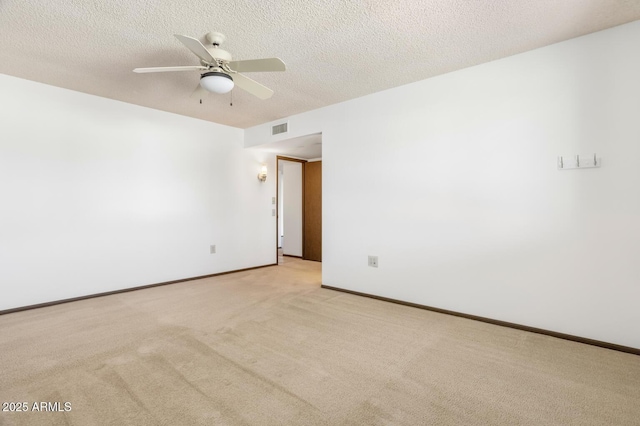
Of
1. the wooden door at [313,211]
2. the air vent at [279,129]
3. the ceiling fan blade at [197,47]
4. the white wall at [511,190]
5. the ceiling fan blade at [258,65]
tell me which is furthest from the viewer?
the wooden door at [313,211]

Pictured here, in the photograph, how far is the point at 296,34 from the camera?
2445 mm

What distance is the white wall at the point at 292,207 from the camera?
22.7 feet

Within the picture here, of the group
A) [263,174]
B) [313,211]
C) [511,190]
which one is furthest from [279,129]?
[511,190]

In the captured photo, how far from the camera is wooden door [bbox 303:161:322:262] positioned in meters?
6.56

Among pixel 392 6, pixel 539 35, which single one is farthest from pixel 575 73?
pixel 392 6

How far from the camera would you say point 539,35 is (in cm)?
247

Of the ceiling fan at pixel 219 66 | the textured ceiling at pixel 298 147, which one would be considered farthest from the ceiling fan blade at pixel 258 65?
the textured ceiling at pixel 298 147

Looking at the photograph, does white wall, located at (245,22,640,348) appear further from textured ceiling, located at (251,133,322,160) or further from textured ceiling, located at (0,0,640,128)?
textured ceiling, located at (251,133,322,160)

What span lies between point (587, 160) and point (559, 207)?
17.2 inches

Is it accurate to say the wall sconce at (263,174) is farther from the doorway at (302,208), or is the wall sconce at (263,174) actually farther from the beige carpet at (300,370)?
the beige carpet at (300,370)

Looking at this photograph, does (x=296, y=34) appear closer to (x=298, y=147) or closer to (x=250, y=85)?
(x=250, y=85)

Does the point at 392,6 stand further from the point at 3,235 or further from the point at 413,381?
the point at 3,235

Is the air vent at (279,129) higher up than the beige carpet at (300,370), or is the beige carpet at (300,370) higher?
the air vent at (279,129)

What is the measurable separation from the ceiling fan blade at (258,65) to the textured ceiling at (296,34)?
28 centimetres
